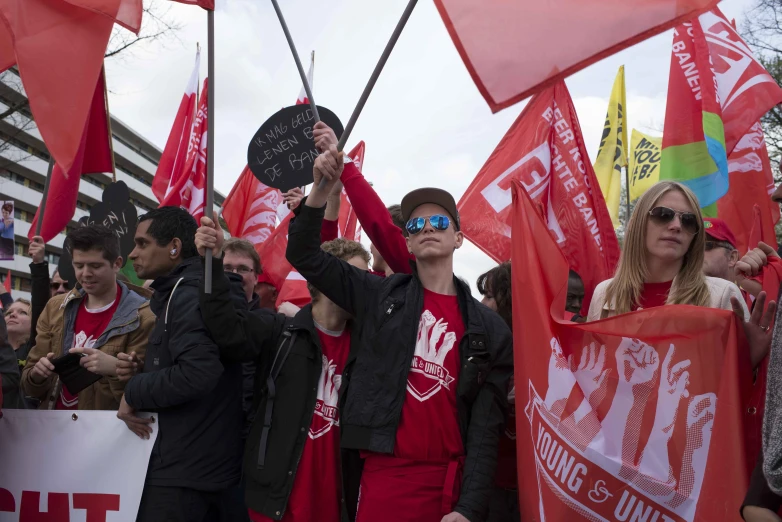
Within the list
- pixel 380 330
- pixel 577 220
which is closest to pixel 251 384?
pixel 380 330

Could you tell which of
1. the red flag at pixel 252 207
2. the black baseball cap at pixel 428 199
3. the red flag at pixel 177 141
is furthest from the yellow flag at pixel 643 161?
the black baseball cap at pixel 428 199

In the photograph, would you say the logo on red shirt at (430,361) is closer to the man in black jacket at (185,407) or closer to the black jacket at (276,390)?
the black jacket at (276,390)

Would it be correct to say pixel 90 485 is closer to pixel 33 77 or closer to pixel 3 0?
pixel 33 77

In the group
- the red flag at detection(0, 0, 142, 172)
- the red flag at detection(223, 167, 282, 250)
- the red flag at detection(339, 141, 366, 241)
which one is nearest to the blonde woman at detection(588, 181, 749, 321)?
the red flag at detection(0, 0, 142, 172)

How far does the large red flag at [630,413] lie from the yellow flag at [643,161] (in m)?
8.60

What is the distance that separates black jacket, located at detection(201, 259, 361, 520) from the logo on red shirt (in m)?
0.34

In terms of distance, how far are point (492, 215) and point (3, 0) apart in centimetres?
342

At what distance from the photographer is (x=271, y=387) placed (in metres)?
→ 3.32

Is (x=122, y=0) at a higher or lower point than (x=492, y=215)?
higher

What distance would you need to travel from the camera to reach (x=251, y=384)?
12.9ft

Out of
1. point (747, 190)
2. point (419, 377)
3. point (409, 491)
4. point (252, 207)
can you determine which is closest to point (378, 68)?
point (419, 377)

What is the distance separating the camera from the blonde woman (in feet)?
9.92

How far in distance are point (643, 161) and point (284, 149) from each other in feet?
26.6

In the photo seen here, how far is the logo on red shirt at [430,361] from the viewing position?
9.80ft
